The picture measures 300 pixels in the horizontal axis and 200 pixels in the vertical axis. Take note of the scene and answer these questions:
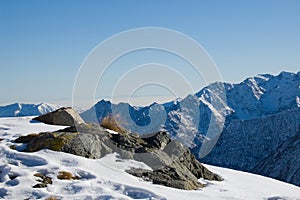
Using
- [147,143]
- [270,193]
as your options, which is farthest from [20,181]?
[270,193]

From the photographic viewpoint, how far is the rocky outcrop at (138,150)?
20.3 m

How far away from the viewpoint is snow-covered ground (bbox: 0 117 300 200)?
651 inches

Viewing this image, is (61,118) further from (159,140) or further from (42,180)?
(42,180)

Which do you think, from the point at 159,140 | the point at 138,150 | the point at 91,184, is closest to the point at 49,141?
the point at 138,150

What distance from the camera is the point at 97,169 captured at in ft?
63.2

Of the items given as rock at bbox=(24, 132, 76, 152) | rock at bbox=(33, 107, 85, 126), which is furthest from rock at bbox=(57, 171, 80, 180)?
rock at bbox=(33, 107, 85, 126)

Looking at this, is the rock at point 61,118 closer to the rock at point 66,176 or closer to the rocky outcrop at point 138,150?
the rocky outcrop at point 138,150


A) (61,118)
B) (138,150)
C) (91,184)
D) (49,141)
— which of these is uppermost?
(61,118)

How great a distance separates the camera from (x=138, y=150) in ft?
73.6

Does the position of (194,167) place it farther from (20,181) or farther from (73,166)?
(20,181)

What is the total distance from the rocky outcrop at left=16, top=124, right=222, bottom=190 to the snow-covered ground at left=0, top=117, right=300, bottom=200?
2.20 ft

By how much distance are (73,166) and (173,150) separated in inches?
298

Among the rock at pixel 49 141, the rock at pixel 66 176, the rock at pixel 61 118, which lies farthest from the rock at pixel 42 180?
the rock at pixel 61 118

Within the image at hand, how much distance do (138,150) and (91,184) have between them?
544 cm
